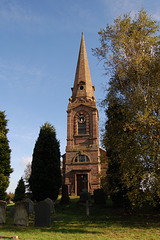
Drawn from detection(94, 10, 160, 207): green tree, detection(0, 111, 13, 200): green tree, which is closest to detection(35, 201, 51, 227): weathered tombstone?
detection(94, 10, 160, 207): green tree

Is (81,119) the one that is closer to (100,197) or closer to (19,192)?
(19,192)

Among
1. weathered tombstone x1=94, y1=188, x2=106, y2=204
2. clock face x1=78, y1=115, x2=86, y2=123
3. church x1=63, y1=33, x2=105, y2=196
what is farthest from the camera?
clock face x1=78, y1=115, x2=86, y2=123

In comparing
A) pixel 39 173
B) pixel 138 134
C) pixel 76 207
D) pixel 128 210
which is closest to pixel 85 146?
pixel 39 173

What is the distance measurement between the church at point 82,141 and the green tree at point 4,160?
37.9ft

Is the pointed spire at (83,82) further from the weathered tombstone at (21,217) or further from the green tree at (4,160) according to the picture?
the weathered tombstone at (21,217)

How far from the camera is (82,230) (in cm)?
1011

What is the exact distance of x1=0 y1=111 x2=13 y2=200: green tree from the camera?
16.9 meters

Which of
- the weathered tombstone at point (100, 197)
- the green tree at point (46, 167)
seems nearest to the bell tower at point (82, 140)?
the weathered tombstone at point (100, 197)

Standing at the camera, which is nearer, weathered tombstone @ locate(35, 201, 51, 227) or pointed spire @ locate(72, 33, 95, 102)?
weathered tombstone @ locate(35, 201, 51, 227)

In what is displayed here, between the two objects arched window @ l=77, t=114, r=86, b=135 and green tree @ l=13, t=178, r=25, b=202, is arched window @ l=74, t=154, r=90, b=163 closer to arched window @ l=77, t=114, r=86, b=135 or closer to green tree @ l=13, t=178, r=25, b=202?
arched window @ l=77, t=114, r=86, b=135

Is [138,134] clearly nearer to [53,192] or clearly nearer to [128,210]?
[128,210]

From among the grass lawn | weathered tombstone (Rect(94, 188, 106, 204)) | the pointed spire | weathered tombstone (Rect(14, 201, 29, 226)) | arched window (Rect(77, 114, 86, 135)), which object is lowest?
the grass lawn

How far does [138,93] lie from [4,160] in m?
12.4

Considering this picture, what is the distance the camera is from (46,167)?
821 inches
